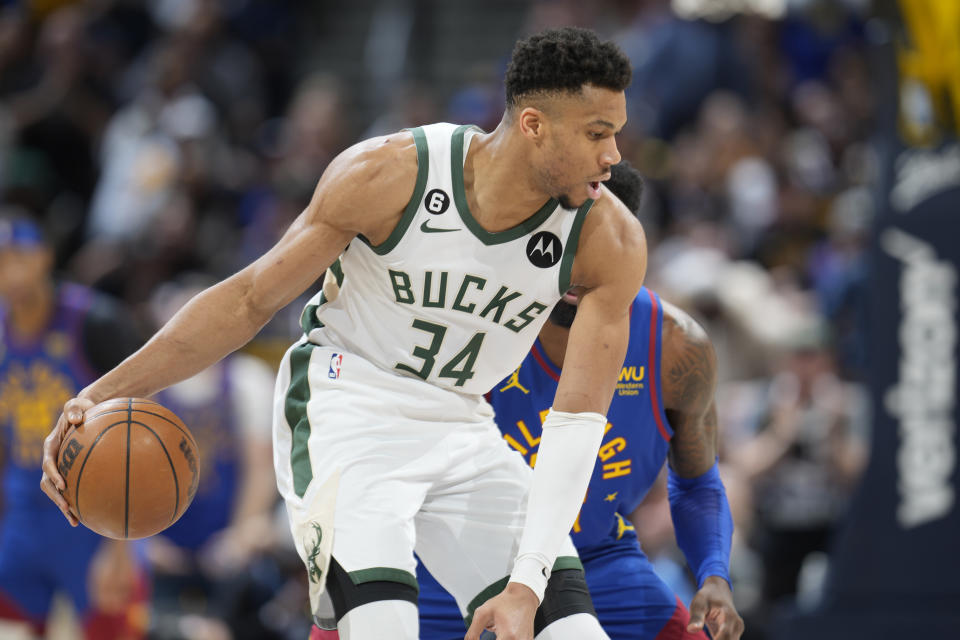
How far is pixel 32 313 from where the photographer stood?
23.7 ft

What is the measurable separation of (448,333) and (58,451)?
1.08 m

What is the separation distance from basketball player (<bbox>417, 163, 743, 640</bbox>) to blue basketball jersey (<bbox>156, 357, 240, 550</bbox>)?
4154mm

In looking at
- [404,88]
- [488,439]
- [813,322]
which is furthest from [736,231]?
[488,439]

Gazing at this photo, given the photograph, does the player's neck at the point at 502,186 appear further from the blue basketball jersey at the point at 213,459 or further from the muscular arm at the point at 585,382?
the blue basketball jersey at the point at 213,459

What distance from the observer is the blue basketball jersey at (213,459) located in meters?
8.32

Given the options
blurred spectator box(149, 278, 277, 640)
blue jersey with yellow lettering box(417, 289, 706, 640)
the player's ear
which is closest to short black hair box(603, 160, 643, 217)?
blue jersey with yellow lettering box(417, 289, 706, 640)

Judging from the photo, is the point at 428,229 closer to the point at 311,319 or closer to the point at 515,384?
the point at 311,319

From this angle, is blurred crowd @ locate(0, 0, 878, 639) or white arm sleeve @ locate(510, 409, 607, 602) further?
blurred crowd @ locate(0, 0, 878, 639)

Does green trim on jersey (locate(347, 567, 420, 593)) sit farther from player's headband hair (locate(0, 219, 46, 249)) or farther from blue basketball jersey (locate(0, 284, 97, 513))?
player's headband hair (locate(0, 219, 46, 249))

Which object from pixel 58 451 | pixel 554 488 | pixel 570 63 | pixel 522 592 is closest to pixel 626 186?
pixel 570 63

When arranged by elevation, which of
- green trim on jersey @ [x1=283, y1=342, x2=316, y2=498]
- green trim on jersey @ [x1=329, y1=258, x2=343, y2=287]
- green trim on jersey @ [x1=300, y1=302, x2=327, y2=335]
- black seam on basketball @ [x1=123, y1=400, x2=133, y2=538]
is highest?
green trim on jersey @ [x1=329, y1=258, x2=343, y2=287]

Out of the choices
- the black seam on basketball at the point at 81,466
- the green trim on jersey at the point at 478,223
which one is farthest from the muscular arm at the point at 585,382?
the black seam on basketball at the point at 81,466

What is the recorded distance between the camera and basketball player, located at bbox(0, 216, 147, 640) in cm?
701

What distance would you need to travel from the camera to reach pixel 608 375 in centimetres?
368
